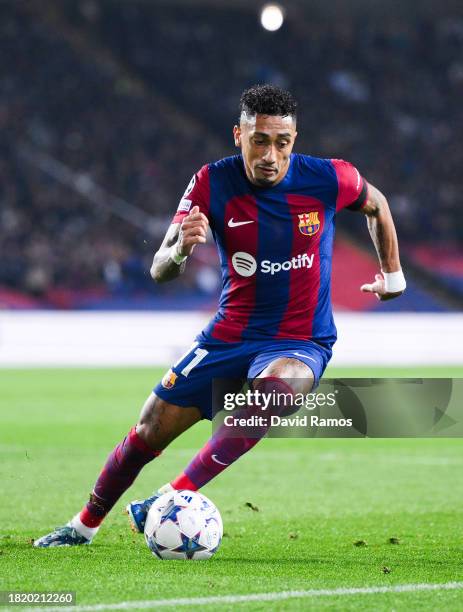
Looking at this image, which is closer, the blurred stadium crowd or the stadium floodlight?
the blurred stadium crowd

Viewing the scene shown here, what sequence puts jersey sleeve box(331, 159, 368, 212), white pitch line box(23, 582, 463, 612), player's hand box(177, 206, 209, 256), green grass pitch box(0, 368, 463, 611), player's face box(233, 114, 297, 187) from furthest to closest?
jersey sleeve box(331, 159, 368, 212)
player's face box(233, 114, 297, 187)
player's hand box(177, 206, 209, 256)
green grass pitch box(0, 368, 463, 611)
white pitch line box(23, 582, 463, 612)

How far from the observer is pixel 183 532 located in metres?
5.23

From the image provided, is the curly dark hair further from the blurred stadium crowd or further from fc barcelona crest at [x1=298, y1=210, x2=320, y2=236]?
the blurred stadium crowd

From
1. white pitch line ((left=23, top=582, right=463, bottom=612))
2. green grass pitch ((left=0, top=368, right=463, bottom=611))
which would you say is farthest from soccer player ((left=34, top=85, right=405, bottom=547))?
white pitch line ((left=23, top=582, right=463, bottom=612))

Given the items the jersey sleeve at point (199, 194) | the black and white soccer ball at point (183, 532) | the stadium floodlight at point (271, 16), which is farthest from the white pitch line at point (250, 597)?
the stadium floodlight at point (271, 16)

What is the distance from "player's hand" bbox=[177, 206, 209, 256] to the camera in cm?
518

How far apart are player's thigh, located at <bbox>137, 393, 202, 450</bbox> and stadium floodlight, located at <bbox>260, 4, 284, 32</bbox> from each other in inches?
953

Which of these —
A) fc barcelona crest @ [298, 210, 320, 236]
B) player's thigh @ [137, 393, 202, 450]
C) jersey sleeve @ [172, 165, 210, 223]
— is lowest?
player's thigh @ [137, 393, 202, 450]

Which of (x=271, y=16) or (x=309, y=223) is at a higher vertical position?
(x=271, y=16)

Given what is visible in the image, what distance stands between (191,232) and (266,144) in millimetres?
790

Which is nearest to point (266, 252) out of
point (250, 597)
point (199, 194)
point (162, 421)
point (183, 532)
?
point (199, 194)

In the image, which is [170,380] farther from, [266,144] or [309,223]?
[266,144]

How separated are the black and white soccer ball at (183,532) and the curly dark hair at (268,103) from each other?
196 centimetres

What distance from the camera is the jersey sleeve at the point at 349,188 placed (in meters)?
5.97
